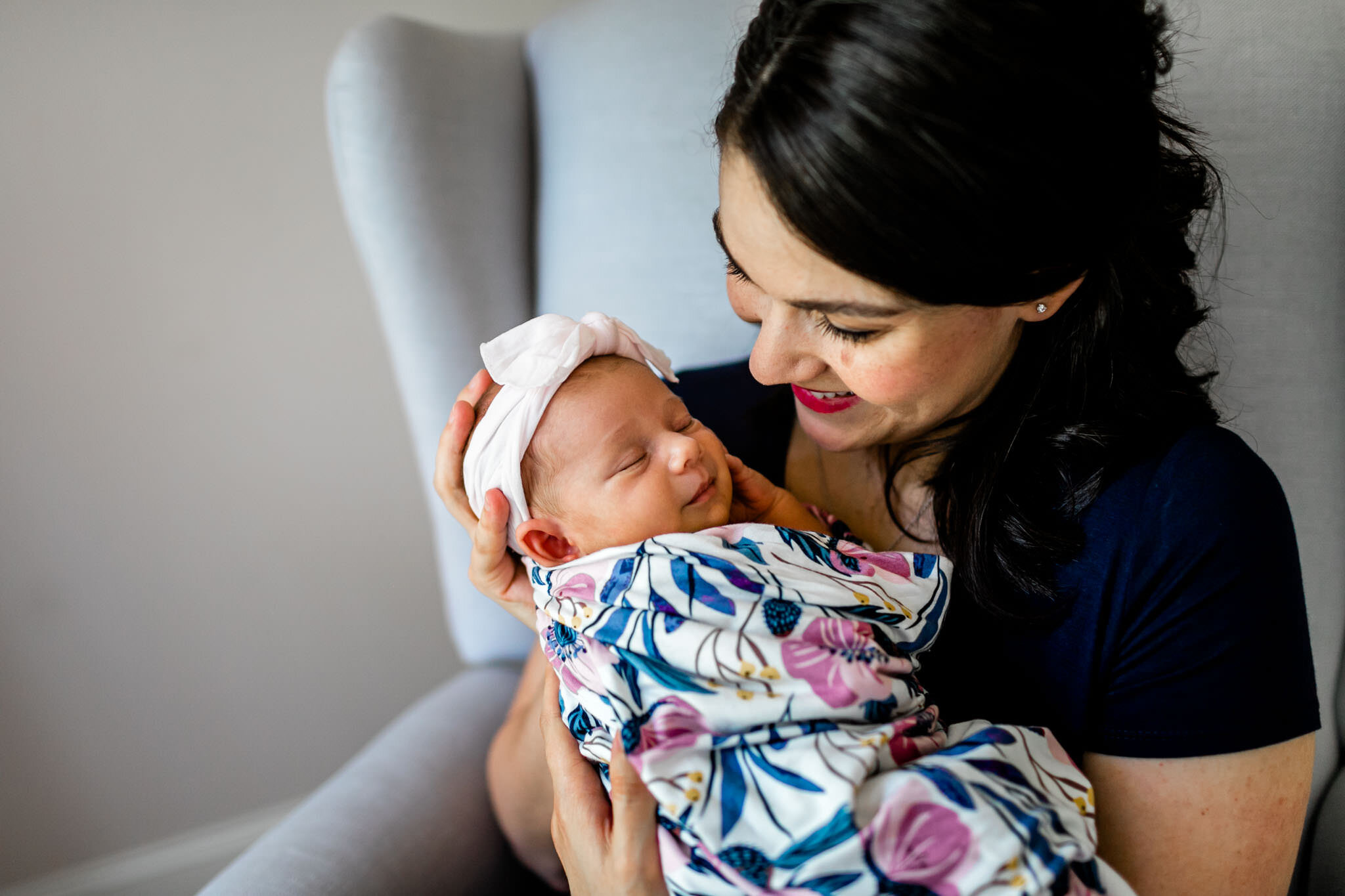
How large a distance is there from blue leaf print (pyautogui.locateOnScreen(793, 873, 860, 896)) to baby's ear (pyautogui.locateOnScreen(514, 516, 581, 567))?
1.40 ft

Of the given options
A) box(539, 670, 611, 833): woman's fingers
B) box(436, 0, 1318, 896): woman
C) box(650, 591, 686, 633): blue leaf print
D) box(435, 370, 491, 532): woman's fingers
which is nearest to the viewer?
box(436, 0, 1318, 896): woman

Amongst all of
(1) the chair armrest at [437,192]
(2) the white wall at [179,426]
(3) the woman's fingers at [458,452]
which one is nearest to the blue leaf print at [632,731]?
(3) the woman's fingers at [458,452]

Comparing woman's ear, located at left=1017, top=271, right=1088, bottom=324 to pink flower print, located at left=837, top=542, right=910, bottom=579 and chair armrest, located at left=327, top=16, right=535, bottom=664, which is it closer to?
pink flower print, located at left=837, top=542, right=910, bottom=579

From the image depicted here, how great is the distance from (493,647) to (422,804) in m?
0.38

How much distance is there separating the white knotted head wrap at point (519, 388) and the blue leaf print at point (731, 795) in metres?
0.35

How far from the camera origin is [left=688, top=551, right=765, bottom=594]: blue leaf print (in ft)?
2.68

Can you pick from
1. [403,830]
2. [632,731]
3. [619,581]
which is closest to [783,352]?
[619,581]

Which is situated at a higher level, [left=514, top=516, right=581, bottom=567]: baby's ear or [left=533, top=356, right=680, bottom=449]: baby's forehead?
[left=533, top=356, right=680, bottom=449]: baby's forehead

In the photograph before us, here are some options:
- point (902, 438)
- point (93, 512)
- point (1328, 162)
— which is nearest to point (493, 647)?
point (93, 512)

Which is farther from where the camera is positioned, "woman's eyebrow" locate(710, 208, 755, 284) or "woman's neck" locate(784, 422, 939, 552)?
"woman's neck" locate(784, 422, 939, 552)

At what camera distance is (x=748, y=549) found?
0.88m

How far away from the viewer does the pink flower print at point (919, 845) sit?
2.34 ft

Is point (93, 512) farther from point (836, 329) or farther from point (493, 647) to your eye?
point (836, 329)

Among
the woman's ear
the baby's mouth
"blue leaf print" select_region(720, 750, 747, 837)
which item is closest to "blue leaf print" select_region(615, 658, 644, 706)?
"blue leaf print" select_region(720, 750, 747, 837)
